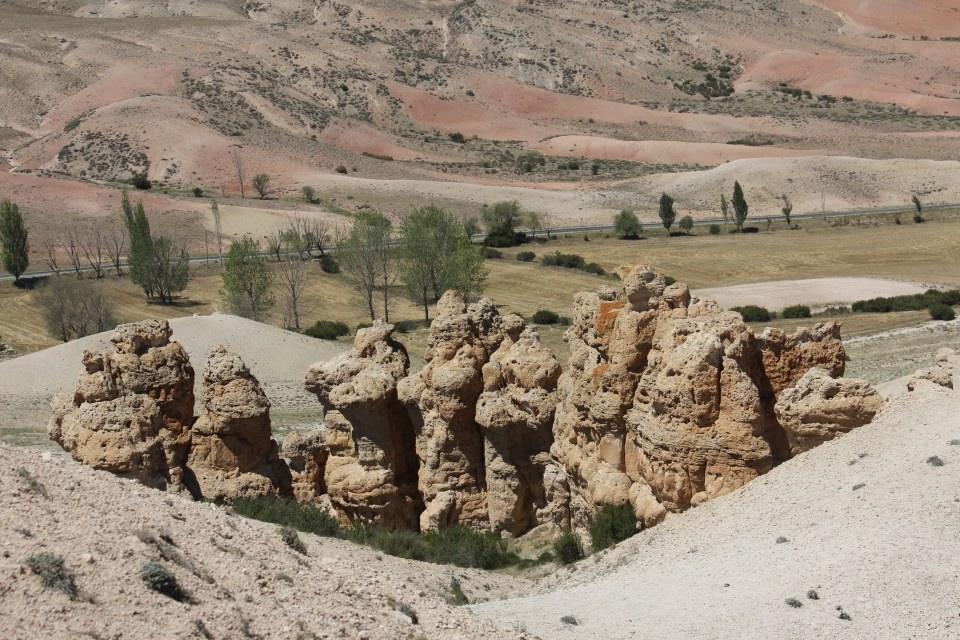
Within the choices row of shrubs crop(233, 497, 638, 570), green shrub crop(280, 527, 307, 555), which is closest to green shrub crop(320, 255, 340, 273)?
row of shrubs crop(233, 497, 638, 570)

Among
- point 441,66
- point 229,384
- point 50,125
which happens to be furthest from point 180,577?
point 441,66

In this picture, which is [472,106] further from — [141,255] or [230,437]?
[230,437]

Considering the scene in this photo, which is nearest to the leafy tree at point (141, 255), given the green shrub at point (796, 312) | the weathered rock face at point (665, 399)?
the green shrub at point (796, 312)

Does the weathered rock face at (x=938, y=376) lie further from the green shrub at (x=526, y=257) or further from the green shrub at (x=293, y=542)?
the green shrub at (x=526, y=257)

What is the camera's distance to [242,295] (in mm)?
63156

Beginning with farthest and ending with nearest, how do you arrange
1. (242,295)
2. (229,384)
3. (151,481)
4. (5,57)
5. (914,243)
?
(5,57)
(914,243)
(242,295)
(229,384)
(151,481)

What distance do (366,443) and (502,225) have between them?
69.8m

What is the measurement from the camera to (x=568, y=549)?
19016mm

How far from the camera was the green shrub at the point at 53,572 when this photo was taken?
995 cm

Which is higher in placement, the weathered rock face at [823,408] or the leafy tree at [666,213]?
the weathered rock face at [823,408]

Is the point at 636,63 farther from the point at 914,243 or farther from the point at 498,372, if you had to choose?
the point at 498,372

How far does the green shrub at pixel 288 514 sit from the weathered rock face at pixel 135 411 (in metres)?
1.37

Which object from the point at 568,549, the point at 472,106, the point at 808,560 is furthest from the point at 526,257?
the point at 472,106

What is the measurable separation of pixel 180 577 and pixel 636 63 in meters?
175
